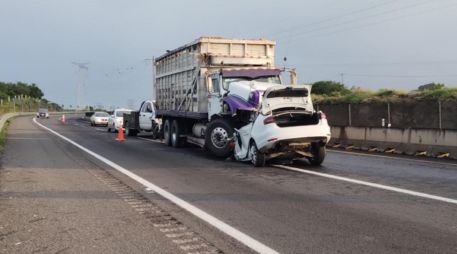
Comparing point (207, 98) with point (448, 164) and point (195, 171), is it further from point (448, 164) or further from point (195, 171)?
point (448, 164)

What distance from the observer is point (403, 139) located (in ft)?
63.1

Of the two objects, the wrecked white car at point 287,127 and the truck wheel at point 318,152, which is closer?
the wrecked white car at point 287,127

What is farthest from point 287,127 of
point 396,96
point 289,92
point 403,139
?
point 396,96

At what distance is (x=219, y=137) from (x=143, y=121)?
12.8 metres

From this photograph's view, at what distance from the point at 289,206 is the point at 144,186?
3398 mm

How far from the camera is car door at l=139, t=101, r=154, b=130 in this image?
89.8 ft

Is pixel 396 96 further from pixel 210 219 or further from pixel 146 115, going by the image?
pixel 210 219

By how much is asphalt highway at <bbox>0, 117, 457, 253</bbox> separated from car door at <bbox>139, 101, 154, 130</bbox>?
36.9 ft

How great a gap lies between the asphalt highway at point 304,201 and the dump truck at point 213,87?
1324 millimetres

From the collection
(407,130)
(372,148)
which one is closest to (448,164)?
(407,130)

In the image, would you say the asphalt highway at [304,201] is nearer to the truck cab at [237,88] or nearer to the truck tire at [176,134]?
the truck cab at [237,88]

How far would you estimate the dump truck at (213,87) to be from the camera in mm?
15508

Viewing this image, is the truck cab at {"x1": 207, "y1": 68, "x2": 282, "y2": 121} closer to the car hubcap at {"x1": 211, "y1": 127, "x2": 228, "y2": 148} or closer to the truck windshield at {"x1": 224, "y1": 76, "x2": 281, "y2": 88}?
the truck windshield at {"x1": 224, "y1": 76, "x2": 281, "y2": 88}

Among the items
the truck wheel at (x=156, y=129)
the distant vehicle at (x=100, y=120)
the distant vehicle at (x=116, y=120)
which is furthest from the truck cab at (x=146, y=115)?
the distant vehicle at (x=100, y=120)
